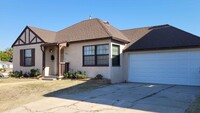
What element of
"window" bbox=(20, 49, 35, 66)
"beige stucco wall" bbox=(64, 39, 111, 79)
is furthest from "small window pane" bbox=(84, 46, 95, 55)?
"window" bbox=(20, 49, 35, 66)

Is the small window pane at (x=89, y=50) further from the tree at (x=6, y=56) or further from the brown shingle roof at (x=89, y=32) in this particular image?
the tree at (x=6, y=56)

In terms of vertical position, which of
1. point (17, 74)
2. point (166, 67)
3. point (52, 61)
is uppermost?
point (52, 61)

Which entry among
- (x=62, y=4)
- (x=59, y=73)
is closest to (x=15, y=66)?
(x=59, y=73)

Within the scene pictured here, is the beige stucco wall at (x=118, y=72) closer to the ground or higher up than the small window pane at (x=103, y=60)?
closer to the ground

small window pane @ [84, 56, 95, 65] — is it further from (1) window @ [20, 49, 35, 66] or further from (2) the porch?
(1) window @ [20, 49, 35, 66]

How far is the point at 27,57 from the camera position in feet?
63.0

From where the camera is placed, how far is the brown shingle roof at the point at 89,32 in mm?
15267

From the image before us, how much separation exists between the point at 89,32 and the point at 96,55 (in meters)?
2.48

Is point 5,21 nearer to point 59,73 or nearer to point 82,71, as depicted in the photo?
point 59,73

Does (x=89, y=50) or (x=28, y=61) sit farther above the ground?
(x=89, y=50)

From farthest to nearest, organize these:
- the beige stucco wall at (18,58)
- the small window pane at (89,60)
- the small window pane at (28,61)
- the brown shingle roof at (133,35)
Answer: the small window pane at (28,61) → the beige stucco wall at (18,58) → the small window pane at (89,60) → the brown shingle roof at (133,35)

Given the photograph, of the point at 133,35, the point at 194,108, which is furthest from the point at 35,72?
the point at 194,108

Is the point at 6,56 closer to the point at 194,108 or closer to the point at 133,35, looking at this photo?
the point at 133,35

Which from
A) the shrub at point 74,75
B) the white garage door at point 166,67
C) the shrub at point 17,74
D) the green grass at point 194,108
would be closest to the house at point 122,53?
the white garage door at point 166,67
